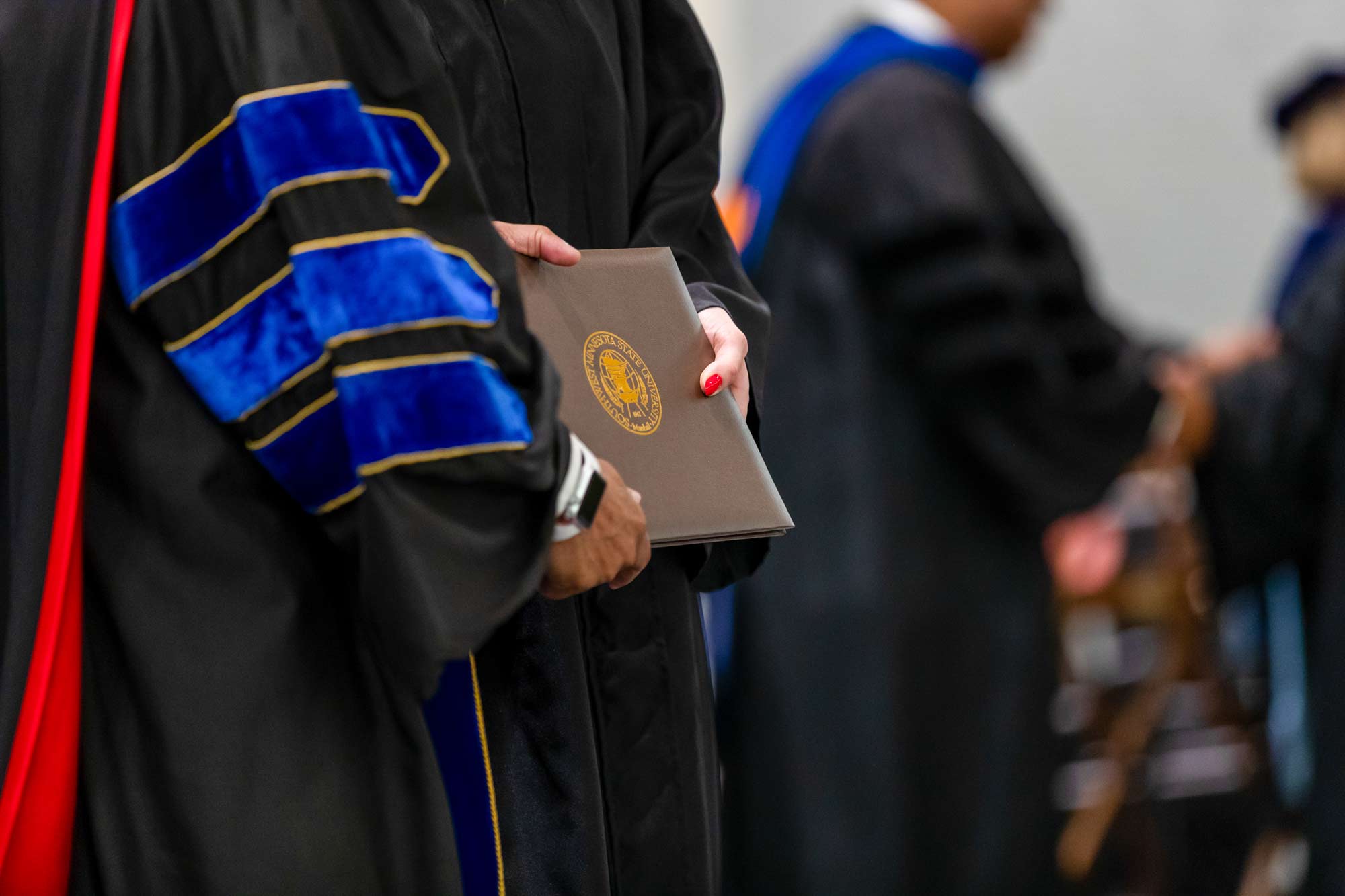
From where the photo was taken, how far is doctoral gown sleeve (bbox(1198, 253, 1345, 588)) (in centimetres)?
344

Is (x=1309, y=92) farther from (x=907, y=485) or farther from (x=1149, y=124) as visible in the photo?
(x=907, y=485)

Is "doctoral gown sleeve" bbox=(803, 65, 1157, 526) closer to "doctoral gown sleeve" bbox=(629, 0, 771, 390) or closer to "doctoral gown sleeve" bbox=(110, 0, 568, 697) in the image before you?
"doctoral gown sleeve" bbox=(629, 0, 771, 390)

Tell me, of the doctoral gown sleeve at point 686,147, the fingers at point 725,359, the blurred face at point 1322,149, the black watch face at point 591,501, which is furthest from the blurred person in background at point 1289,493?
the black watch face at point 591,501

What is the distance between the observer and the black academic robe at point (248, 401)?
44.9 inches

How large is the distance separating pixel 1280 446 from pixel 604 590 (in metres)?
2.52

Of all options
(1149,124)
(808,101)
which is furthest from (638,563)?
(1149,124)

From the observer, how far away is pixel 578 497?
116cm

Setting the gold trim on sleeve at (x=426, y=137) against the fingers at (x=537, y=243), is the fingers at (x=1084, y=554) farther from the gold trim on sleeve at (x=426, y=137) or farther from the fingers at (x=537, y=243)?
the gold trim on sleeve at (x=426, y=137)

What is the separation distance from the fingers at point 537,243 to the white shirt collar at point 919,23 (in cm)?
212

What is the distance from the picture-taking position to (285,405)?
3.88 ft

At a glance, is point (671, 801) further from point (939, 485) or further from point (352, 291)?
point (939, 485)

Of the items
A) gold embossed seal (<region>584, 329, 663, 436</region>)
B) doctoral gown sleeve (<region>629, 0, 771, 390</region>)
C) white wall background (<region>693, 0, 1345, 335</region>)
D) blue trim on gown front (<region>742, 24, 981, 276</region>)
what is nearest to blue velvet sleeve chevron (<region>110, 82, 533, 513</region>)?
gold embossed seal (<region>584, 329, 663, 436</region>)

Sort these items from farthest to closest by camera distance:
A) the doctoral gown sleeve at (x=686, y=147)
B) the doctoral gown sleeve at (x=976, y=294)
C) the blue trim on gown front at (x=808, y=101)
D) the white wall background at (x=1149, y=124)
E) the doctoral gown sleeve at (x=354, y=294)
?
the white wall background at (x=1149, y=124), the blue trim on gown front at (x=808, y=101), the doctoral gown sleeve at (x=976, y=294), the doctoral gown sleeve at (x=686, y=147), the doctoral gown sleeve at (x=354, y=294)

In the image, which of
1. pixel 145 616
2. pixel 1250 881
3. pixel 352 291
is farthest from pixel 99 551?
pixel 1250 881
